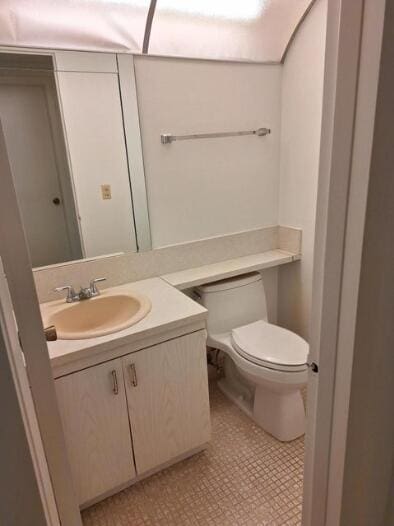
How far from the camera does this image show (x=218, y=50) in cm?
172

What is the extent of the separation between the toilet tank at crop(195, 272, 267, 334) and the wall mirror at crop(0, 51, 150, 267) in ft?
1.52

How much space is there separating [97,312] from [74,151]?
29.3 inches

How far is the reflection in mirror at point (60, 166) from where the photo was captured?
1.44 metres

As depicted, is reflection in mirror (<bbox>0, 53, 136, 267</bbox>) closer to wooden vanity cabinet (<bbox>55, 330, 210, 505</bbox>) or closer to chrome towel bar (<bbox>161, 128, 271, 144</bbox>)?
chrome towel bar (<bbox>161, 128, 271, 144</bbox>)

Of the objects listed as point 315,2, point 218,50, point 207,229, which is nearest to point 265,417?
point 207,229

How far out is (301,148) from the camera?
1.93 metres

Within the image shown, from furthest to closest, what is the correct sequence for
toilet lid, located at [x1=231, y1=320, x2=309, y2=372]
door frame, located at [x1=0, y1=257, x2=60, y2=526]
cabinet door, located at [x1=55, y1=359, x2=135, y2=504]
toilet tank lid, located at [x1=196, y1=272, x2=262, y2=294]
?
1. toilet tank lid, located at [x1=196, y1=272, x2=262, y2=294]
2. toilet lid, located at [x1=231, y1=320, x2=309, y2=372]
3. cabinet door, located at [x1=55, y1=359, x2=135, y2=504]
4. door frame, located at [x1=0, y1=257, x2=60, y2=526]

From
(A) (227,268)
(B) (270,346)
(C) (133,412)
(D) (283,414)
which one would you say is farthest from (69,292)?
(D) (283,414)

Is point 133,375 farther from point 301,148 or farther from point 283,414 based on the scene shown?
point 301,148

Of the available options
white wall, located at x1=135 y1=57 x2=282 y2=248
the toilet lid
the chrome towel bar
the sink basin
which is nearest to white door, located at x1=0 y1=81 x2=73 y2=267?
the sink basin

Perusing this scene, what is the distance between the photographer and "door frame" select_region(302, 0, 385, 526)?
2.07 ft

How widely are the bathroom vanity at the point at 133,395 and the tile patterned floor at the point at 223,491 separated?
0.07 meters

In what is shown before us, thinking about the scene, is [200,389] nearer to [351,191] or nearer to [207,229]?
[207,229]

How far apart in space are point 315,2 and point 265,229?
1.15m
